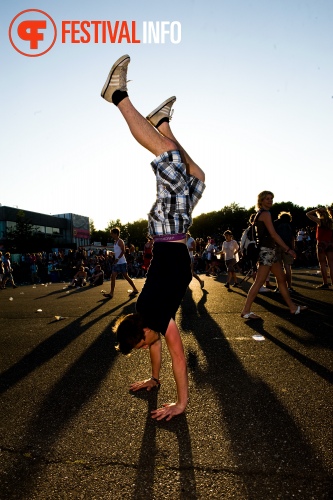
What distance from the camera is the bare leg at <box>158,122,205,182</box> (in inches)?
103

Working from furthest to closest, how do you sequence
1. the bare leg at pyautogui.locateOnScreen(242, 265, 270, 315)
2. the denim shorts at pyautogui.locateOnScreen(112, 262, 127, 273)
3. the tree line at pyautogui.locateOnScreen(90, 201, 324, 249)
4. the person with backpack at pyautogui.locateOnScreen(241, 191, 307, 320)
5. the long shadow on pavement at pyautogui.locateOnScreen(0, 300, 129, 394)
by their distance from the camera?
the tree line at pyautogui.locateOnScreen(90, 201, 324, 249) → the denim shorts at pyautogui.locateOnScreen(112, 262, 127, 273) → the person with backpack at pyautogui.locateOnScreen(241, 191, 307, 320) → the bare leg at pyautogui.locateOnScreen(242, 265, 270, 315) → the long shadow on pavement at pyautogui.locateOnScreen(0, 300, 129, 394)

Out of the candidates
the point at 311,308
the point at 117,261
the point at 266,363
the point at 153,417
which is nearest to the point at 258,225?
the point at 311,308

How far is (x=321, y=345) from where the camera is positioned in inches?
176

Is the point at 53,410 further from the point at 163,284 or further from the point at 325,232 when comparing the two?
the point at 325,232

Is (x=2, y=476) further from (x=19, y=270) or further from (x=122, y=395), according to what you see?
(x=19, y=270)

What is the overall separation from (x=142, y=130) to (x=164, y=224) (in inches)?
24.1

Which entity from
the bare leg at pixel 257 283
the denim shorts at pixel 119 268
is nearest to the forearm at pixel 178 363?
the bare leg at pixel 257 283

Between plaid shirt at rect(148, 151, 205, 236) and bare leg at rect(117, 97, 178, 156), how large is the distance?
0.06m

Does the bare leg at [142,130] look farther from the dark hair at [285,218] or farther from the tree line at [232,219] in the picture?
the tree line at [232,219]

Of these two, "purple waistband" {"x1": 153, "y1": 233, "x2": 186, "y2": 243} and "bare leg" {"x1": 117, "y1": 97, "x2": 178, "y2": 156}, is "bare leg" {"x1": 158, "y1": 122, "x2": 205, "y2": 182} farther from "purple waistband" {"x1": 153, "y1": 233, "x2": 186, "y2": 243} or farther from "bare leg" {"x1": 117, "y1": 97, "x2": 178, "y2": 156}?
"purple waistband" {"x1": 153, "y1": 233, "x2": 186, "y2": 243}

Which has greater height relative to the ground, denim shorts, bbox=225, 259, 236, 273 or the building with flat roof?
the building with flat roof

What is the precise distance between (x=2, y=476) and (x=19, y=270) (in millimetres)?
27720

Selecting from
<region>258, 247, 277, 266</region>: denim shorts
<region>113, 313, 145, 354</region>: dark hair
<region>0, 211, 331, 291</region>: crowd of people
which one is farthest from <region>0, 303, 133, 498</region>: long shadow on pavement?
<region>0, 211, 331, 291</region>: crowd of people

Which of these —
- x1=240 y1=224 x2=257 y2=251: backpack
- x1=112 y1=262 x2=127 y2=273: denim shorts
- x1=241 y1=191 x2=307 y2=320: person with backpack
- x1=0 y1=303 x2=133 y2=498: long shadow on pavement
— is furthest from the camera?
x1=112 y1=262 x2=127 y2=273: denim shorts
